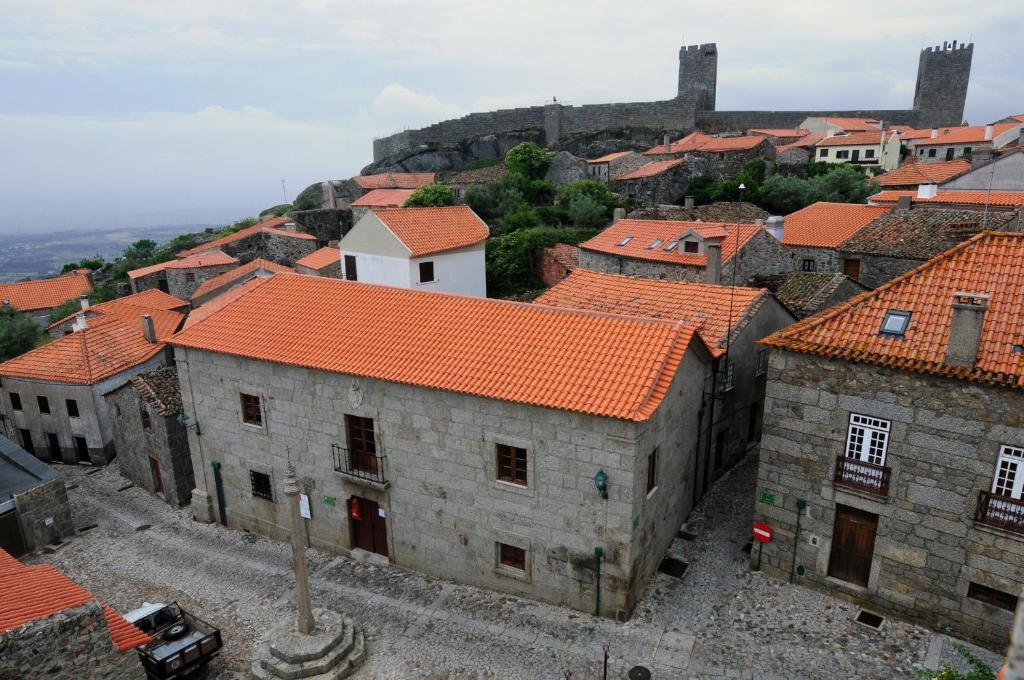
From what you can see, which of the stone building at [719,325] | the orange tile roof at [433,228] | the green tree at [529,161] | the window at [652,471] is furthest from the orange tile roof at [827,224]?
the green tree at [529,161]

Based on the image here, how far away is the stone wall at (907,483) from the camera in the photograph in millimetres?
12070

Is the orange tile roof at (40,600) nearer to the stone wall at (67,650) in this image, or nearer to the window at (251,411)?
the stone wall at (67,650)

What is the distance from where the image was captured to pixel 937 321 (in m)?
12.9

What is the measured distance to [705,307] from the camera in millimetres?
19047

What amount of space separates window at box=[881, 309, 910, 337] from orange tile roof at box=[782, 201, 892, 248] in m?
16.0

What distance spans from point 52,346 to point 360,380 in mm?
18718

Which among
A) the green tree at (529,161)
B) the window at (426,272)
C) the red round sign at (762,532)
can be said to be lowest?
the red round sign at (762,532)

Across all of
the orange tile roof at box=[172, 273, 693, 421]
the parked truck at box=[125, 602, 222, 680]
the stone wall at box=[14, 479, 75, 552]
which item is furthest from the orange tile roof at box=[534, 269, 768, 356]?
the stone wall at box=[14, 479, 75, 552]

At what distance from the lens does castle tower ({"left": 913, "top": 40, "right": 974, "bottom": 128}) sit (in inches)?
2874

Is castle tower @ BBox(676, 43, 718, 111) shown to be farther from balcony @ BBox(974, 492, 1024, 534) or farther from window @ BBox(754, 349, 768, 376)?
balcony @ BBox(974, 492, 1024, 534)

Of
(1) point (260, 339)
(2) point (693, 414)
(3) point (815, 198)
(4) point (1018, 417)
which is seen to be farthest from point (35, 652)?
(3) point (815, 198)

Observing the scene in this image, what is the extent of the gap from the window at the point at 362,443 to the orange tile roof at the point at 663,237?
1617 centimetres

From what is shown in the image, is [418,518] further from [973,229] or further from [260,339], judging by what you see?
[973,229]

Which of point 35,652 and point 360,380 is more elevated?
point 360,380
